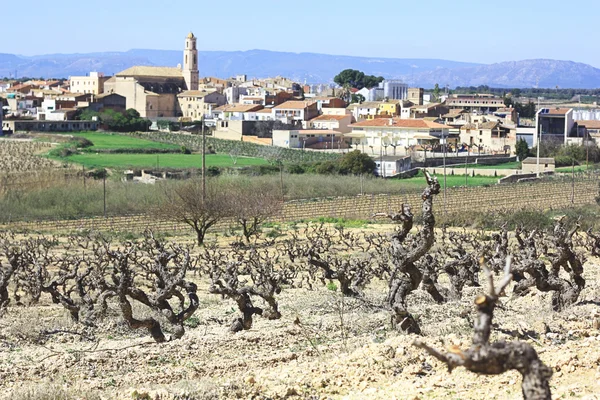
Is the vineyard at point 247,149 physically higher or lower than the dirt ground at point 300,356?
lower

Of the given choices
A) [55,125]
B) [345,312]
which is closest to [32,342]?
[345,312]

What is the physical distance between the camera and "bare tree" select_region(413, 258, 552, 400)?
17.5ft

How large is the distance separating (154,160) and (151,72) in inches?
2200

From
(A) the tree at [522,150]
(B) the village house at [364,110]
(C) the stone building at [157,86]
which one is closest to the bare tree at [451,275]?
(A) the tree at [522,150]

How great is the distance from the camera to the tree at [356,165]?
54.2 m

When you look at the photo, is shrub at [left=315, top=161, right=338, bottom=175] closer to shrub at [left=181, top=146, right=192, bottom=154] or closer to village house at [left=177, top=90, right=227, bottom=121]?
shrub at [left=181, top=146, right=192, bottom=154]

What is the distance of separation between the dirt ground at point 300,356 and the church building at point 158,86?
84.0 meters

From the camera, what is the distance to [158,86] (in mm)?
110375

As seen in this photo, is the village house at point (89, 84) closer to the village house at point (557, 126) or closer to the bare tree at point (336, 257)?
the village house at point (557, 126)

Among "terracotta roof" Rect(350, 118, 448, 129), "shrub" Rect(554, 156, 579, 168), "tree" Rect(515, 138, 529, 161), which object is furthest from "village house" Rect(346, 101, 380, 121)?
"shrub" Rect(554, 156, 579, 168)

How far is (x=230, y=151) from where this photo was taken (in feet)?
227

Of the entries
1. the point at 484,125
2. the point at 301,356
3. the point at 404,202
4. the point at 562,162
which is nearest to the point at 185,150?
the point at 484,125

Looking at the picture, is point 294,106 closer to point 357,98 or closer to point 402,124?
point 402,124

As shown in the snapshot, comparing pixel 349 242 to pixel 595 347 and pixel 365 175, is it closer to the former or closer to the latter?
pixel 595 347
